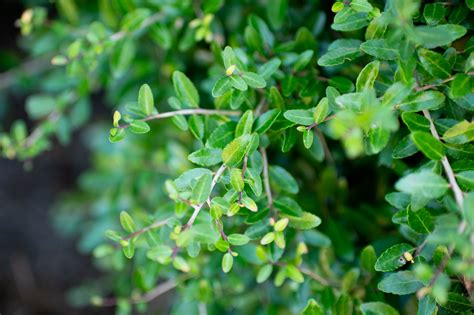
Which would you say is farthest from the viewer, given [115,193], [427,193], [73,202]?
[73,202]

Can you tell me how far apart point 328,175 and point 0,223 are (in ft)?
5.54

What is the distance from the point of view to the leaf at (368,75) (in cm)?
88

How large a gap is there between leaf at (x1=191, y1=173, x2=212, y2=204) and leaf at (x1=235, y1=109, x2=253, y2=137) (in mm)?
118

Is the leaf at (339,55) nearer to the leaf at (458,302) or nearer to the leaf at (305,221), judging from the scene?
the leaf at (305,221)

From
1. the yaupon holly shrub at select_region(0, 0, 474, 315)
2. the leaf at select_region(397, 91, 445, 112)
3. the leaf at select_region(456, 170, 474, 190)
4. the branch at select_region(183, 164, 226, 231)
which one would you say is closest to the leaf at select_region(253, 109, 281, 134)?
the yaupon holly shrub at select_region(0, 0, 474, 315)

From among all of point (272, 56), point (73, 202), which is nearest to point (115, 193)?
point (73, 202)

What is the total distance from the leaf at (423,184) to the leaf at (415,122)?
0.44 feet

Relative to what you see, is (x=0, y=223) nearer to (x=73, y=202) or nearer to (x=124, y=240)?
(x=73, y=202)

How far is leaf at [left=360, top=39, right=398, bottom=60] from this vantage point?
88 cm

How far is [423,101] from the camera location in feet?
2.85

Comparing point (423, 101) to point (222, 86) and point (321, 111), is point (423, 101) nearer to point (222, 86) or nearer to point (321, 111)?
point (321, 111)

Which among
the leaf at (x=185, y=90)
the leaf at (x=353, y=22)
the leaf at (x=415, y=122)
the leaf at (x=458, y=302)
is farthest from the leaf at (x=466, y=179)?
the leaf at (x=185, y=90)

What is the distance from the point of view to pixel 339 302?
1.07m

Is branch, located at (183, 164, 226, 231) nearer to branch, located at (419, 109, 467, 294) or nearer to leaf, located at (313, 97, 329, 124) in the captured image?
leaf, located at (313, 97, 329, 124)
